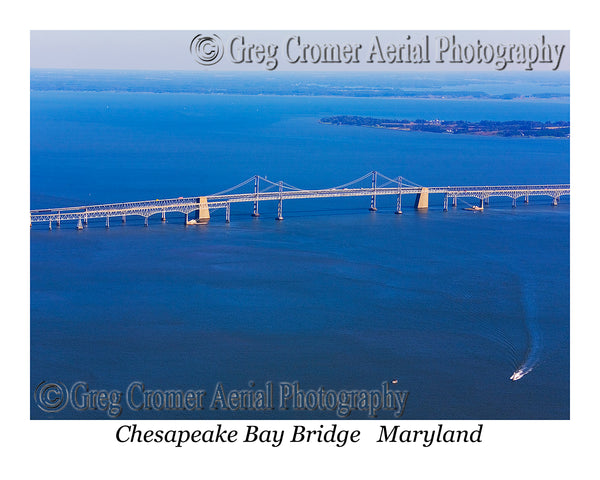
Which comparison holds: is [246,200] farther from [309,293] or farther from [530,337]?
[530,337]

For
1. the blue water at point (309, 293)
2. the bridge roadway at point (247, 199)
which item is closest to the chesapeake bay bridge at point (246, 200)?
the bridge roadway at point (247, 199)

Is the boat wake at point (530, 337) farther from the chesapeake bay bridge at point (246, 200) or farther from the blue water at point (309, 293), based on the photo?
the chesapeake bay bridge at point (246, 200)

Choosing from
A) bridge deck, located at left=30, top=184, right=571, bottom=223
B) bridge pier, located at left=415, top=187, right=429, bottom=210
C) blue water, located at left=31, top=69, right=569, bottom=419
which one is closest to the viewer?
blue water, located at left=31, top=69, right=569, bottom=419

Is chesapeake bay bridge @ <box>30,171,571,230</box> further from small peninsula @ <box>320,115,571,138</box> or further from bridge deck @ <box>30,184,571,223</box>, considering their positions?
small peninsula @ <box>320,115,571,138</box>

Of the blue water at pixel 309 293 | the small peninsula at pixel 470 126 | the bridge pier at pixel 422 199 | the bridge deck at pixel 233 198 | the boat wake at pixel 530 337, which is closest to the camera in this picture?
the blue water at pixel 309 293

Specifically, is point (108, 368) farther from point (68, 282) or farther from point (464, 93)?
point (464, 93)

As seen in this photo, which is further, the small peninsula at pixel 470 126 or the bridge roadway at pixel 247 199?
the small peninsula at pixel 470 126

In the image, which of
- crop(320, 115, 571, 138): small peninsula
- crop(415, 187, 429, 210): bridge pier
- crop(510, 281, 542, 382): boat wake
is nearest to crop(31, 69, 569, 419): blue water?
crop(510, 281, 542, 382): boat wake

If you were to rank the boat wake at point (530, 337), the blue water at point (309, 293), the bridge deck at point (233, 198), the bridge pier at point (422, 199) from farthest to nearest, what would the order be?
the bridge pier at point (422, 199) → the bridge deck at point (233, 198) → the boat wake at point (530, 337) → the blue water at point (309, 293)
